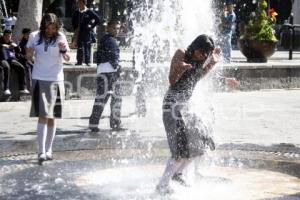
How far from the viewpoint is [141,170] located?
277 inches

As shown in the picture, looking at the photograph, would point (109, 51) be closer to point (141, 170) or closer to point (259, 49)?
point (141, 170)

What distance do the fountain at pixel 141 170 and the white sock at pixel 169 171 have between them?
5.9 inches

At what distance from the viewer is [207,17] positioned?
11.5 metres

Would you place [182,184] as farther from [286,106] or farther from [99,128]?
[286,106]

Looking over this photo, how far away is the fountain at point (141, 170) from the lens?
5887 mm

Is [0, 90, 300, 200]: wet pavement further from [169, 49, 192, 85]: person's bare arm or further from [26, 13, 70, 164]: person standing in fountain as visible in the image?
[169, 49, 192, 85]: person's bare arm

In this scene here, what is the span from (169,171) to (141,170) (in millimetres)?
1105

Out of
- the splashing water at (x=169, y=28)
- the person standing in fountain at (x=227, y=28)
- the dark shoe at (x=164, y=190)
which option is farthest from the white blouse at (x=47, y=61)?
the person standing in fountain at (x=227, y=28)

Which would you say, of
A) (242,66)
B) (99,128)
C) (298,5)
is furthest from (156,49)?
(298,5)

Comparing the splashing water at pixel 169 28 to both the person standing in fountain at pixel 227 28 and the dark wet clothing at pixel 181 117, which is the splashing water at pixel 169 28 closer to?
the person standing in fountain at pixel 227 28

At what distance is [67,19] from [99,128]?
3415 centimetres

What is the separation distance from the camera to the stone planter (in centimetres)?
1639

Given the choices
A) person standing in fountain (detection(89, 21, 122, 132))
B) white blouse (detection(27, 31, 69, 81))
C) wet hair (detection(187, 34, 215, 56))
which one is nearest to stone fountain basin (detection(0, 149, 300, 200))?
white blouse (detection(27, 31, 69, 81))

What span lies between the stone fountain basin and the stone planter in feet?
28.3
